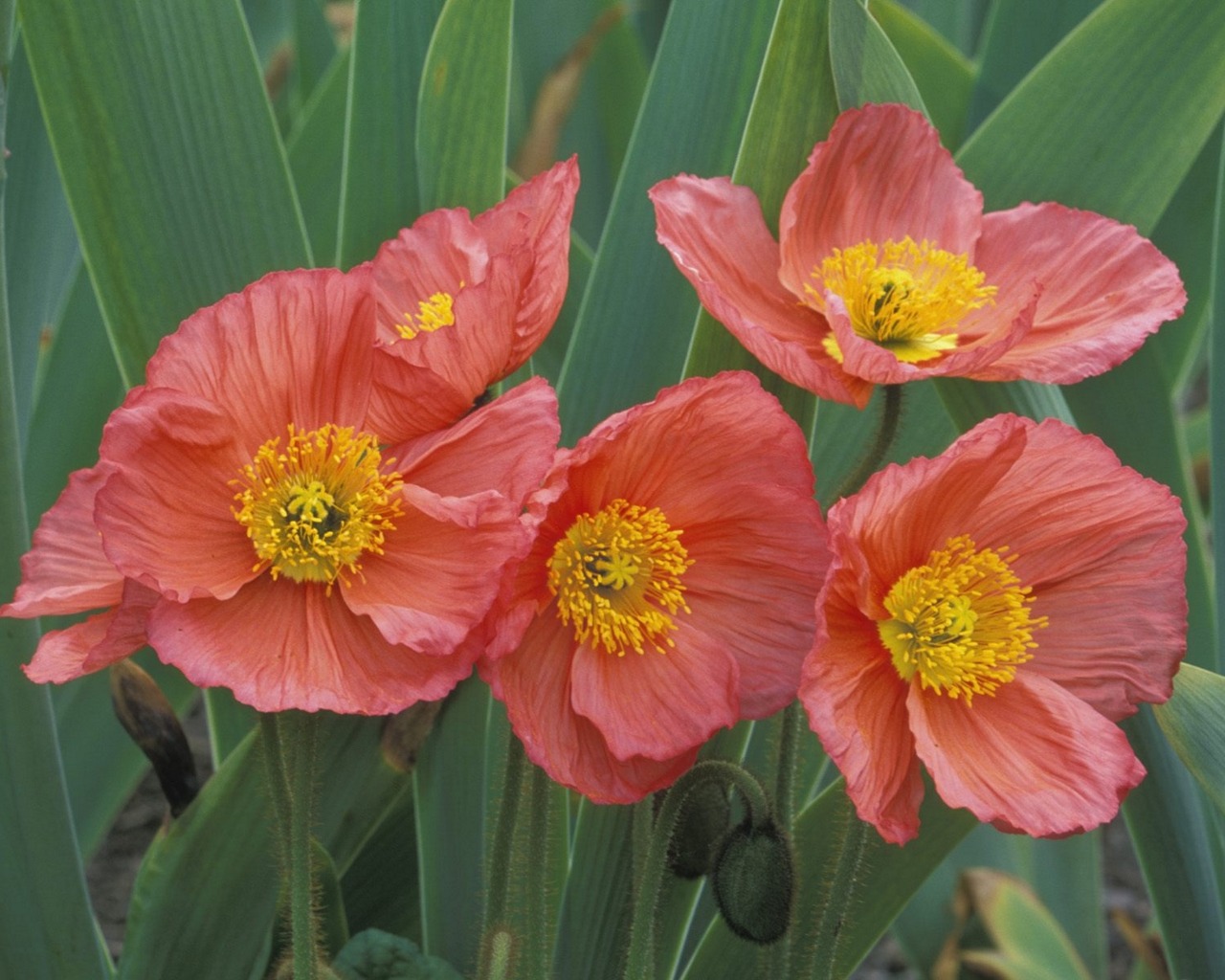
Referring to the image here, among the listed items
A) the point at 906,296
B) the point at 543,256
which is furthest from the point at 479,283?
the point at 906,296

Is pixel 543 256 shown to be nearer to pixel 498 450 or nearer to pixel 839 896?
pixel 498 450

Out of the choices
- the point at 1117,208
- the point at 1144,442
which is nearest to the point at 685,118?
the point at 1117,208

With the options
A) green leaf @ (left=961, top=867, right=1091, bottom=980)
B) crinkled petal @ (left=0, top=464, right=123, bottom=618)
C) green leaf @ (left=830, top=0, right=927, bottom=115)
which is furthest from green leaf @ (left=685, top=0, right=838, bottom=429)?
green leaf @ (left=961, top=867, right=1091, bottom=980)

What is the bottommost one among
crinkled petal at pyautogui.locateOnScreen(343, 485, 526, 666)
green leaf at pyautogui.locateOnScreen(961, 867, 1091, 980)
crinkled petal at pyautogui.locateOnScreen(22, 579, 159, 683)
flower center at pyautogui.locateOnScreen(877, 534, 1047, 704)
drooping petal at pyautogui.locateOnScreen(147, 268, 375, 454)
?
green leaf at pyautogui.locateOnScreen(961, 867, 1091, 980)

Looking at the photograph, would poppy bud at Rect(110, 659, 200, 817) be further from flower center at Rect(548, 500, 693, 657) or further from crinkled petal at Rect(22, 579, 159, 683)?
flower center at Rect(548, 500, 693, 657)

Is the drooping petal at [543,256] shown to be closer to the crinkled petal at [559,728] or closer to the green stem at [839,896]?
the crinkled petal at [559,728]

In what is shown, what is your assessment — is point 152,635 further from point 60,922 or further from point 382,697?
point 60,922

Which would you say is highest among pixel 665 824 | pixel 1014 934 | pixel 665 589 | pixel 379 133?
pixel 379 133
